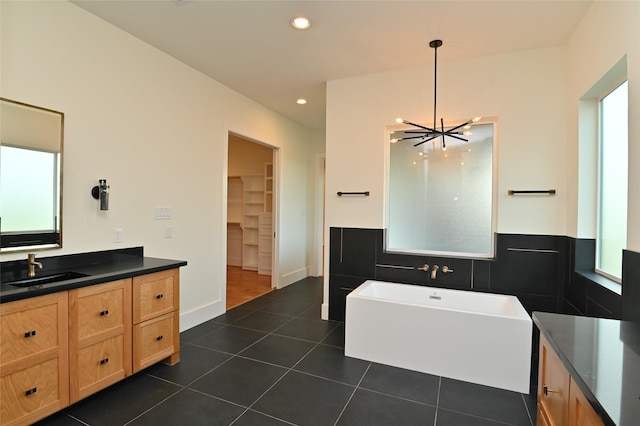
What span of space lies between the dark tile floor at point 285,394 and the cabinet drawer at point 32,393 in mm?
180

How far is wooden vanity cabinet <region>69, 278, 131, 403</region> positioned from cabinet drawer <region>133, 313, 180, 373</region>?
0.07 meters

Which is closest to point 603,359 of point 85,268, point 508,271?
point 508,271

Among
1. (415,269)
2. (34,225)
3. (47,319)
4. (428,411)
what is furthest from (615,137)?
(34,225)

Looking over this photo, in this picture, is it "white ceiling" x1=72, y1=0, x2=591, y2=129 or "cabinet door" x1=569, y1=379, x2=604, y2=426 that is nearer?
"cabinet door" x1=569, y1=379, x2=604, y2=426

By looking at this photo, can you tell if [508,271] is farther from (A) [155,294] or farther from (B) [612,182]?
(A) [155,294]

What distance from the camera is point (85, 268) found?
2.30 meters

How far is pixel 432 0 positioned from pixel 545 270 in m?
2.48

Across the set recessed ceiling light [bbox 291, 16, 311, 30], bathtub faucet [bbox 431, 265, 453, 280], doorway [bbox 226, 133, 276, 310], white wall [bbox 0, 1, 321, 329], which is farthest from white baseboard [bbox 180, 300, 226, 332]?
recessed ceiling light [bbox 291, 16, 311, 30]

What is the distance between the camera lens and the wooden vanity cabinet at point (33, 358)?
5.28ft

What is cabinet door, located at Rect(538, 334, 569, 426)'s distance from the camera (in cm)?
112

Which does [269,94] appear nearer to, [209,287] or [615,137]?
[209,287]

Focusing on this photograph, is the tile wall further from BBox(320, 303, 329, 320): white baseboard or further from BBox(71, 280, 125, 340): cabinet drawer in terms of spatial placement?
BBox(71, 280, 125, 340): cabinet drawer

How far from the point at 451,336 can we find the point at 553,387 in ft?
4.08

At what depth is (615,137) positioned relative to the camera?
2.23 metres
